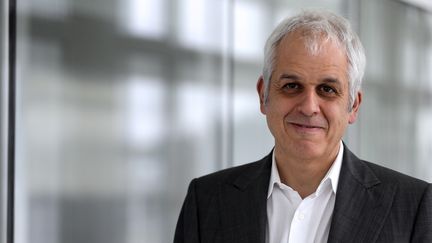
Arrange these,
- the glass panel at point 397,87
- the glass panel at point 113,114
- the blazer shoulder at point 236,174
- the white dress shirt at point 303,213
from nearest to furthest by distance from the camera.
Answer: the white dress shirt at point 303,213 → the blazer shoulder at point 236,174 → the glass panel at point 113,114 → the glass panel at point 397,87

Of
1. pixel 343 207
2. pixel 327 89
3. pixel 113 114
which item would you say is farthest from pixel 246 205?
pixel 113 114

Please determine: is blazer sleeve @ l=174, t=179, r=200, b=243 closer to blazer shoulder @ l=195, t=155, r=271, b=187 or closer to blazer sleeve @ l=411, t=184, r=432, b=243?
blazer shoulder @ l=195, t=155, r=271, b=187

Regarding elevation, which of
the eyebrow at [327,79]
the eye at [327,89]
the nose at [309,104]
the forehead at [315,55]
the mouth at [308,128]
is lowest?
the mouth at [308,128]

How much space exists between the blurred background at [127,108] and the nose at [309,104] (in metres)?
1.25

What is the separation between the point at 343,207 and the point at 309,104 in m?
0.24

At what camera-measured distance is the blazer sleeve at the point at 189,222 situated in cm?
166

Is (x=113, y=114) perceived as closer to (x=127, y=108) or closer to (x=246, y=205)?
(x=127, y=108)

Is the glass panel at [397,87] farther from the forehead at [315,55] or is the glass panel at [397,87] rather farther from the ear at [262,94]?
the forehead at [315,55]

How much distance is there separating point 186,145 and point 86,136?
2.05 ft

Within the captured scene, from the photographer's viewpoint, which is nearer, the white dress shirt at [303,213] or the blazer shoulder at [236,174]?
the white dress shirt at [303,213]

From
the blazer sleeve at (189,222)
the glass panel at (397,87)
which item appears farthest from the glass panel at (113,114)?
the glass panel at (397,87)

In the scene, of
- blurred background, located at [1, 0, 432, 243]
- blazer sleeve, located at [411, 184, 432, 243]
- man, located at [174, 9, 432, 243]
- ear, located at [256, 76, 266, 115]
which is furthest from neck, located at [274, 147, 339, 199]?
blurred background, located at [1, 0, 432, 243]

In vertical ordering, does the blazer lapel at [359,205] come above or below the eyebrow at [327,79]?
below

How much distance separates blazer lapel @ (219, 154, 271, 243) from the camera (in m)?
1.60
